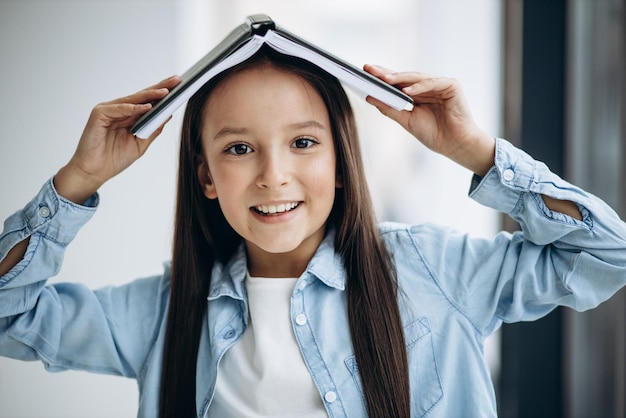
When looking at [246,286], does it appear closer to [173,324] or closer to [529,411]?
[173,324]

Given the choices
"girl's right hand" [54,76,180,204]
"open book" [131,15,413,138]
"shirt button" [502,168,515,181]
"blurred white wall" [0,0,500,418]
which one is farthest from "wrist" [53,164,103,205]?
"shirt button" [502,168,515,181]

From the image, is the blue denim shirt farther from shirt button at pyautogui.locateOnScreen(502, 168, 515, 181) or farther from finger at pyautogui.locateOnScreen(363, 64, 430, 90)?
finger at pyautogui.locateOnScreen(363, 64, 430, 90)

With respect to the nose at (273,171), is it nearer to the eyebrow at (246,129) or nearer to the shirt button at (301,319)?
the eyebrow at (246,129)

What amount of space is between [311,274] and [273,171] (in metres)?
0.19

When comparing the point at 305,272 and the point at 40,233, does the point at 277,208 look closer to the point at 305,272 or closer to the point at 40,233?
the point at 305,272

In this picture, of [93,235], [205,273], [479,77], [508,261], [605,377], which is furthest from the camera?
[479,77]

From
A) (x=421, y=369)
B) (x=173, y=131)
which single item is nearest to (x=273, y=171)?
(x=421, y=369)

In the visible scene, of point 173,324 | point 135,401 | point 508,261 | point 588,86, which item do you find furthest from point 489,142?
point 135,401

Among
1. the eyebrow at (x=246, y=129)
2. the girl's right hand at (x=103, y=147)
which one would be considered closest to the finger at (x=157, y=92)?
the girl's right hand at (x=103, y=147)

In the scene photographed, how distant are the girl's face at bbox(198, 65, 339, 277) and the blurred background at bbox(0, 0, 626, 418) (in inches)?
7.1

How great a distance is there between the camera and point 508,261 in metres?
0.98

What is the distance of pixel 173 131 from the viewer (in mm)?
1691

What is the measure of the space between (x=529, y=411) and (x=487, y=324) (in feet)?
2.75

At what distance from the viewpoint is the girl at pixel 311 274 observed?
968mm
